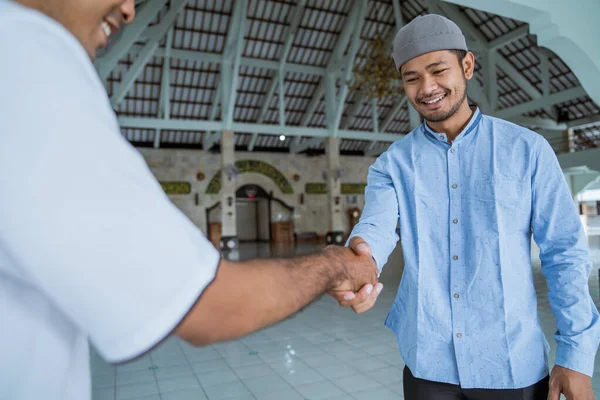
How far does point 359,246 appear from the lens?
1.17 meters

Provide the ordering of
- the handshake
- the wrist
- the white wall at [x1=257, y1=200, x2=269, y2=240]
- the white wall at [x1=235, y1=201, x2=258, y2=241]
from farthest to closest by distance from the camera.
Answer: the white wall at [x1=235, y1=201, x2=258, y2=241] < the white wall at [x1=257, y1=200, x2=269, y2=240] < the handshake < the wrist

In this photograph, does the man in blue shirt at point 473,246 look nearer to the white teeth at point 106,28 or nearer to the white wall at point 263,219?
the white teeth at point 106,28

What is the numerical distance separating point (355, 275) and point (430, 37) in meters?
0.81

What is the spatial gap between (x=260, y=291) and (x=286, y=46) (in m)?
17.6

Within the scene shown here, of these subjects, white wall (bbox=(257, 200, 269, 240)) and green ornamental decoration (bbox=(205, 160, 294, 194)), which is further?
white wall (bbox=(257, 200, 269, 240))

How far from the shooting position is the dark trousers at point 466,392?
1.22m

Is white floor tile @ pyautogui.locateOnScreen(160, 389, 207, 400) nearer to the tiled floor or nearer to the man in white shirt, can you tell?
the tiled floor

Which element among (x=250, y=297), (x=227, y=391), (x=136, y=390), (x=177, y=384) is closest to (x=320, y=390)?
(x=227, y=391)

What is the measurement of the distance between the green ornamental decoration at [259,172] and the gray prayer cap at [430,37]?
20674mm

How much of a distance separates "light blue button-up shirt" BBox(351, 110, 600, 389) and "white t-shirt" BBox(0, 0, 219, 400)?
92 centimetres

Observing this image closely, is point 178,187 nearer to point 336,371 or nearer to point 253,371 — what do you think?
point 253,371

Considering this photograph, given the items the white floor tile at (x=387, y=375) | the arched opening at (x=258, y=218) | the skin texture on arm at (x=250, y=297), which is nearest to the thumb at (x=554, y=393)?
the skin texture on arm at (x=250, y=297)

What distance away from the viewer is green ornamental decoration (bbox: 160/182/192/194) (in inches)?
813

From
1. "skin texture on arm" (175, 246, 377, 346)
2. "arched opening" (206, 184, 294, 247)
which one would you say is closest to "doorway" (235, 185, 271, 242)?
"arched opening" (206, 184, 294, 247)
